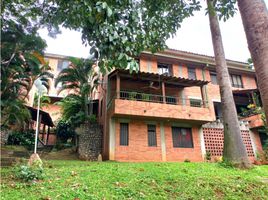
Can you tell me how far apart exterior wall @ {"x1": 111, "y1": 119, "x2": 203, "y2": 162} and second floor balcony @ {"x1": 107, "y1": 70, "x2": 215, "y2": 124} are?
1024 millimetres

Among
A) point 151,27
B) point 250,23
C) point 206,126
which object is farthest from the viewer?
point 206,126

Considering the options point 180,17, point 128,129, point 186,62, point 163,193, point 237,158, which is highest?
point 186,62

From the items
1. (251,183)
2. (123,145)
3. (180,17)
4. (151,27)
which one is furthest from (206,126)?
(151,27)

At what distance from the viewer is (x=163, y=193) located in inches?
219

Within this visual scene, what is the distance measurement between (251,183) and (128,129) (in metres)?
8.93

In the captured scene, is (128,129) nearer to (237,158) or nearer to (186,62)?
(237,158)

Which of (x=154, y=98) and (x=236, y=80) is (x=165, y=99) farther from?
(x=236, y=80)

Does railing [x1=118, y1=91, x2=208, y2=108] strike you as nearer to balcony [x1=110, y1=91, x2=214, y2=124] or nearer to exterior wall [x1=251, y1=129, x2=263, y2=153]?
balcony [x1=110, y1=91, x2=214, y2=124]

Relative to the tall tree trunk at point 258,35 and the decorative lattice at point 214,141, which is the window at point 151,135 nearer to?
the decorative lattice at point 214,141

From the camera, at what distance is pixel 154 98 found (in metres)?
17.1

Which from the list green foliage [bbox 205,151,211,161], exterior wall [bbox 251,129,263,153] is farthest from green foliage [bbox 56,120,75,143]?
exterior wall [bbox 251,129,263,153]

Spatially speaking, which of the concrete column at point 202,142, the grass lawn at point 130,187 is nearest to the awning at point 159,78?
the concrete column at point 202,142

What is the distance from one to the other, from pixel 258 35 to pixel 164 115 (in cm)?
1210

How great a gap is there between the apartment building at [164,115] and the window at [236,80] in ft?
4.42
